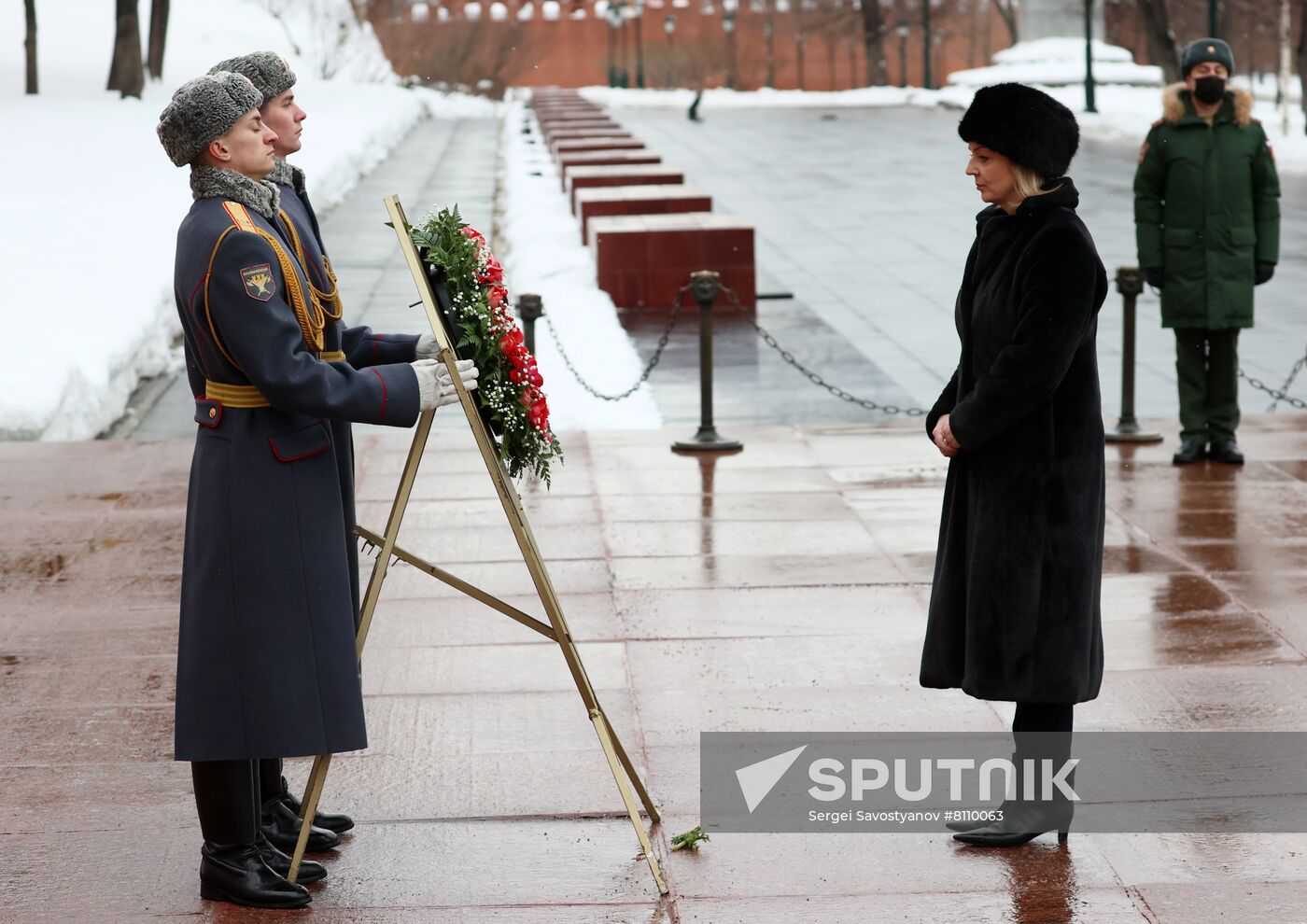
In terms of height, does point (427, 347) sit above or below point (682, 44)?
below

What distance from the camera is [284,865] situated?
160 inches

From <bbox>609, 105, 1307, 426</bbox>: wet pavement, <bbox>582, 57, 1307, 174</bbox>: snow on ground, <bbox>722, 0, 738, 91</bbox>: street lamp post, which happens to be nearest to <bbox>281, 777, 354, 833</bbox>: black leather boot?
<bbox>609, 105, 1307, 426</bbox>: wet pavement

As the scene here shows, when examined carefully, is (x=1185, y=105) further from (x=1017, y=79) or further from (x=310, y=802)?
(x=1017, y=79)

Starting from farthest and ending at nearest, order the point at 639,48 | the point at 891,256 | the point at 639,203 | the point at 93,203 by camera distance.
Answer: the point at 639,48 → the point at 93,203 → the point at 891,256 → the point at 639,203

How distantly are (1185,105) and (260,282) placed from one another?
227 inches

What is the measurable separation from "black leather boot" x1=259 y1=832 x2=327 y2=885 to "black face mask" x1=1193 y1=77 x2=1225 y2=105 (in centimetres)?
590

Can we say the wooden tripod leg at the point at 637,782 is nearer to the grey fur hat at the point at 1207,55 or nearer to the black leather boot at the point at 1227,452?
the black leather boot at the point at 1227,452

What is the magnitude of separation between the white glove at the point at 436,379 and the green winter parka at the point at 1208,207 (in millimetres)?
5191

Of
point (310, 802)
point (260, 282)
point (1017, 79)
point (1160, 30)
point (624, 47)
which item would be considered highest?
point (624, 47)

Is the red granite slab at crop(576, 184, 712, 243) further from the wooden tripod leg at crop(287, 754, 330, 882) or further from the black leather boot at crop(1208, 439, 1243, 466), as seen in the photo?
the wooden tripod leg at crop(287, 754, 330, 882)

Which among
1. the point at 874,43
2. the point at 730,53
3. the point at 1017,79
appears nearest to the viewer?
the point at 1017,79

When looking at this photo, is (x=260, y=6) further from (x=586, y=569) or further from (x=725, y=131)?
(x=586, y=569)

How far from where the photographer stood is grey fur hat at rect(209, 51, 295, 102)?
12.8 ft

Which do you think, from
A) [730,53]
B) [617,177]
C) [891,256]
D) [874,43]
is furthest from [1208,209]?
[730,53]
